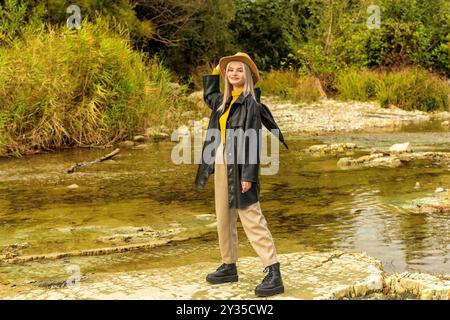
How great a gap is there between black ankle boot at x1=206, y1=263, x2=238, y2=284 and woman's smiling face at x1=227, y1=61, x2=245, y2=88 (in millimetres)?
1245

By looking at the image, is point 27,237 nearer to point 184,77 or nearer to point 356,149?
point 356,149

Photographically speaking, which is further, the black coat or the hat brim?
the hat brim

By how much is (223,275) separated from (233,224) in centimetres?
35

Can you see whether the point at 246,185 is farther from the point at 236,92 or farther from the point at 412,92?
the point at 412,92

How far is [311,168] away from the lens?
1162 cm

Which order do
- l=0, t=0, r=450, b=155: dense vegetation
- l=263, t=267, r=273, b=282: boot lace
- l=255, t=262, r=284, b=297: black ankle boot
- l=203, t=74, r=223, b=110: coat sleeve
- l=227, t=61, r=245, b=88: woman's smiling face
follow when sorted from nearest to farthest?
l=255, t=262, r=284, b=297: black ankle boot
l=263, t=267, r=273, b=282: boot lace
l=227, t=61, r=245, b=88: woman's smiling face
l=203, t=74, r=223, b=110: coat sleeve
l=0, t=0, r=450, b=155: dense vegetation

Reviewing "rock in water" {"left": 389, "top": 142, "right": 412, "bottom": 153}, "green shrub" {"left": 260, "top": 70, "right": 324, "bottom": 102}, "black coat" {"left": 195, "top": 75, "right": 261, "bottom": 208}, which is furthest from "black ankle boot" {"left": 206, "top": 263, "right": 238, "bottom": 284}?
"green shrub" {"left": 260, "top": 70, "right": 324, "bottom": 102}

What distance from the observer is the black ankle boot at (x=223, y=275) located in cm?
546

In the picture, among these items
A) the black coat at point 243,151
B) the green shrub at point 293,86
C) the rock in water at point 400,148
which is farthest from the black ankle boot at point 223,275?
the green shrub at point 293,86

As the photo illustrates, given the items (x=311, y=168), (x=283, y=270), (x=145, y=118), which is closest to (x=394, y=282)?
(x=283, y=270)

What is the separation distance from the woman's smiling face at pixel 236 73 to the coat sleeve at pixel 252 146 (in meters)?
0.19

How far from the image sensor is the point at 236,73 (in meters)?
5.34

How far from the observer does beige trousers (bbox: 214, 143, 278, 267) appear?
523 centimetres

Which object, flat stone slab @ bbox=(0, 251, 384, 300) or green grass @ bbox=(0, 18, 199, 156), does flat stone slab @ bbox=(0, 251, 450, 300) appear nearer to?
flat stone slab @ bbox=(0, 251, 384, 300)
